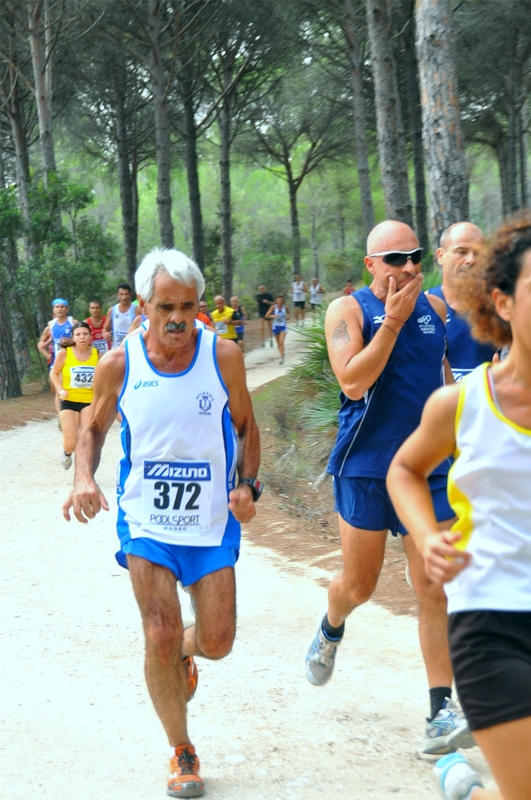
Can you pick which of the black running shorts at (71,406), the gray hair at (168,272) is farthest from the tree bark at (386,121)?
the gray hair at (168,272)

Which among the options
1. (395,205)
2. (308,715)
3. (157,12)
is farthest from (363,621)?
(157,12)

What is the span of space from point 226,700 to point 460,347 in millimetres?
1994

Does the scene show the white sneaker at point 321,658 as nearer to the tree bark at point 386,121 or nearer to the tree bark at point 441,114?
the tree bark at point 441,114

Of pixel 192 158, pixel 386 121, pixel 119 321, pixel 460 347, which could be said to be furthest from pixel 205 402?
A: pixel 192 158

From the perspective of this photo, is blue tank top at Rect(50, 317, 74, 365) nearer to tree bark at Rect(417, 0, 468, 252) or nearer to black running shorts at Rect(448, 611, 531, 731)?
tree bark at Rect(417, 0, 468, 252)

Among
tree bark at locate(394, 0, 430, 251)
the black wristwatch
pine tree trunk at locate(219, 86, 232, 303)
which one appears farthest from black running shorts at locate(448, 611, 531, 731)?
pine tree trunk at locate(219, 86, 232, 303)

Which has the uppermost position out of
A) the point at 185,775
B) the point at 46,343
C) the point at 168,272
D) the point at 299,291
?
the point at 299,291

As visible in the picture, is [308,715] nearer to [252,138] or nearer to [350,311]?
[350,311]

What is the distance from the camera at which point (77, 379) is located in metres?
10.7

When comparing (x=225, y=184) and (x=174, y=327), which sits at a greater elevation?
(x=225, y=184)

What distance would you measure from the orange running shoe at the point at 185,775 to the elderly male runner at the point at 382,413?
0.94 metres

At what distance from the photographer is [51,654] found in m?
5.44

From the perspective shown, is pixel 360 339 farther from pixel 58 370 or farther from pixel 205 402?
pixel 58 370

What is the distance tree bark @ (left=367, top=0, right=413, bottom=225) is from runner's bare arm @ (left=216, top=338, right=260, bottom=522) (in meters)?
8.28
